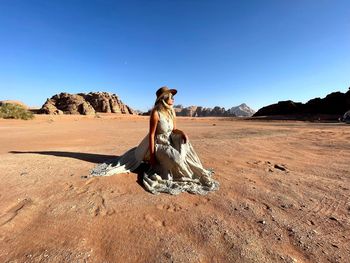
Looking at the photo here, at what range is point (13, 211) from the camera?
3414 mm

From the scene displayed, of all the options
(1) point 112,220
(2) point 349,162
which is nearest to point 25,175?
(1) point 112,220

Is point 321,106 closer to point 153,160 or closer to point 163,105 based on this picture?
point 163,105

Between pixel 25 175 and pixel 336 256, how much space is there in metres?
5.15

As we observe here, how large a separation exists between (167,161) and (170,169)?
16 cm

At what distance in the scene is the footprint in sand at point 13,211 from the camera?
3.17m

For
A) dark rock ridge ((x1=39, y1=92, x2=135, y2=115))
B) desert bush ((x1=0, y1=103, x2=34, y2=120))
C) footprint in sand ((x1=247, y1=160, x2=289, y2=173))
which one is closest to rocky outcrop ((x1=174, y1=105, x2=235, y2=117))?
dark rock ridge ((x1=39, y1=92, x2=135, y2=115))

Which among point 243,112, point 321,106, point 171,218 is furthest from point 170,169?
point 243,112

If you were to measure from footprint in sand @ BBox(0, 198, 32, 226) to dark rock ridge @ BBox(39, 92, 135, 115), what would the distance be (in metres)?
43.6

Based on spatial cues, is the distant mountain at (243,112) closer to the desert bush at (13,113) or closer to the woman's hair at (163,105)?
the desert bush at (13,113)

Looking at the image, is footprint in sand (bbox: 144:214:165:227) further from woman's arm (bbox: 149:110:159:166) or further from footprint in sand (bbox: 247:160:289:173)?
footprint in sand (bbox: 247:160:289:173)

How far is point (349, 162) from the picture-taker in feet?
21.0

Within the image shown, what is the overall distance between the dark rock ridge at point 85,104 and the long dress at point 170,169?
4301 cm

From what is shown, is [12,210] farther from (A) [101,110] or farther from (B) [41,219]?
(A) [101,110]

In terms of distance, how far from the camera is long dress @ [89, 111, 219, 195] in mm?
4289
